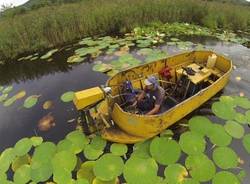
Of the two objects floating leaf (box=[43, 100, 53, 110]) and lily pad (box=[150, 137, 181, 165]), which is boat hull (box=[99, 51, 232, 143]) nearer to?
lily pad (box=[150, 137, 181, 165])

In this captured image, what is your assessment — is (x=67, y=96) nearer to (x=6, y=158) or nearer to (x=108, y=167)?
(x=6, y=158)

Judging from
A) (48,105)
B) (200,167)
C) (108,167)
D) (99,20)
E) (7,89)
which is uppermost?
(99,20)

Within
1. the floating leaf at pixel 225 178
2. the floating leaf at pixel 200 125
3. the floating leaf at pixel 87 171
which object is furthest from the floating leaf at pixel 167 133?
the floating leaf at pixel 87 171

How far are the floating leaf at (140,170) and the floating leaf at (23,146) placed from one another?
2286 millimetres

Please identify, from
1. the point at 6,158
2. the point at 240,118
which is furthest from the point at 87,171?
the point at 240,118

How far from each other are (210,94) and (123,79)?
2319 millimetres

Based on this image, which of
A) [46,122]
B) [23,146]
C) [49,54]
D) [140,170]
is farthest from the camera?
[49,54]

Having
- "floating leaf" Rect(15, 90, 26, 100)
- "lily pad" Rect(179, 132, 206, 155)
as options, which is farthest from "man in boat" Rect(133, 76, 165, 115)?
"floating leaf" Rect(15, 90, 26, 100)

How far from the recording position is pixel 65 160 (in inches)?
211

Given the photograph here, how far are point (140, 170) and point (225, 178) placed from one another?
1603mm

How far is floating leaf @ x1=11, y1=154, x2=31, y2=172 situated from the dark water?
0.80 metres

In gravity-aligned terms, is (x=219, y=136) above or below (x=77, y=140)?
below

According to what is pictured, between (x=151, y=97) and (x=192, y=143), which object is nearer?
(x=192, y=143)

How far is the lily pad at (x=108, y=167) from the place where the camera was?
16.3 feet
